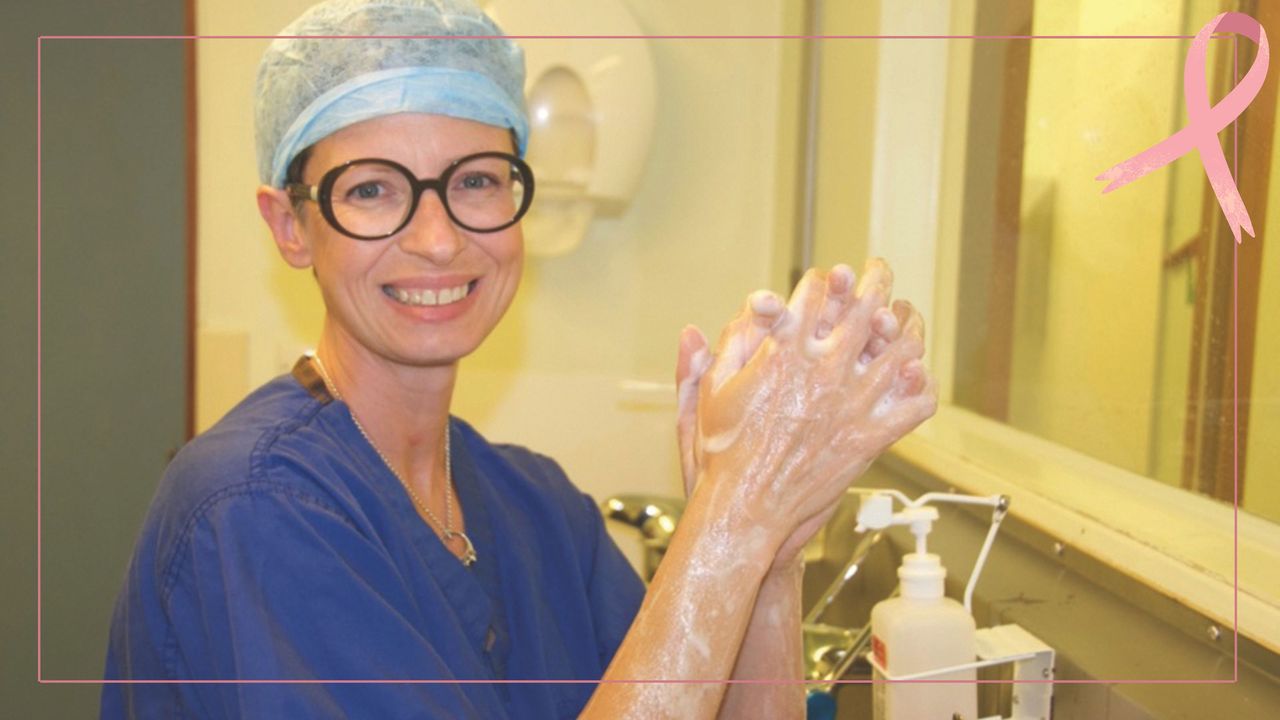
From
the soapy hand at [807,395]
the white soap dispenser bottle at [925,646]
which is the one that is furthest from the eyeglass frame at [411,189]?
the white soap dispenser bottle at [925,646]

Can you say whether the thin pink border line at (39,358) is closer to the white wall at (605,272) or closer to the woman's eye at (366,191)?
the white wall at (605,272)

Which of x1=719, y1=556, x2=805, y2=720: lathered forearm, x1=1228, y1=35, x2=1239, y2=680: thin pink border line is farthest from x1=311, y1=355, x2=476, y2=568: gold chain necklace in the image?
x1=1228, y1=35, x2=1239, y2=680: thin pink border line

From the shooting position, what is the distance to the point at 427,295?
0.74m

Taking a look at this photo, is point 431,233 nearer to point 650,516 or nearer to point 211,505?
point 211,505

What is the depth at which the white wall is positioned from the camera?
1214 millimetres

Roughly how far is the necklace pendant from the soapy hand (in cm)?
26

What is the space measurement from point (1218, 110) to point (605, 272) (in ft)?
2.62

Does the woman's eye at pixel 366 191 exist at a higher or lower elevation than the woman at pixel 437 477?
higher

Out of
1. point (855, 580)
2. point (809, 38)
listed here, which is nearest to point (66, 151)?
point (809, 38)

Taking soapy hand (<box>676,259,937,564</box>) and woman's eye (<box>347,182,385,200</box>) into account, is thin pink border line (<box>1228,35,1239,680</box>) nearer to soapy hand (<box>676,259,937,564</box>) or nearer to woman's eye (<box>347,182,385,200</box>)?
soapy hand (<box>676,259,937,564</box>)

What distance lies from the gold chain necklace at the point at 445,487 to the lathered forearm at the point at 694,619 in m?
0.23

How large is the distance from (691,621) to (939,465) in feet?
1.61

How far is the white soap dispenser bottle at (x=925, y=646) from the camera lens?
0.68 metres

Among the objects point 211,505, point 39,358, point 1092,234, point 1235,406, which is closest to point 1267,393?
point 1235,406
